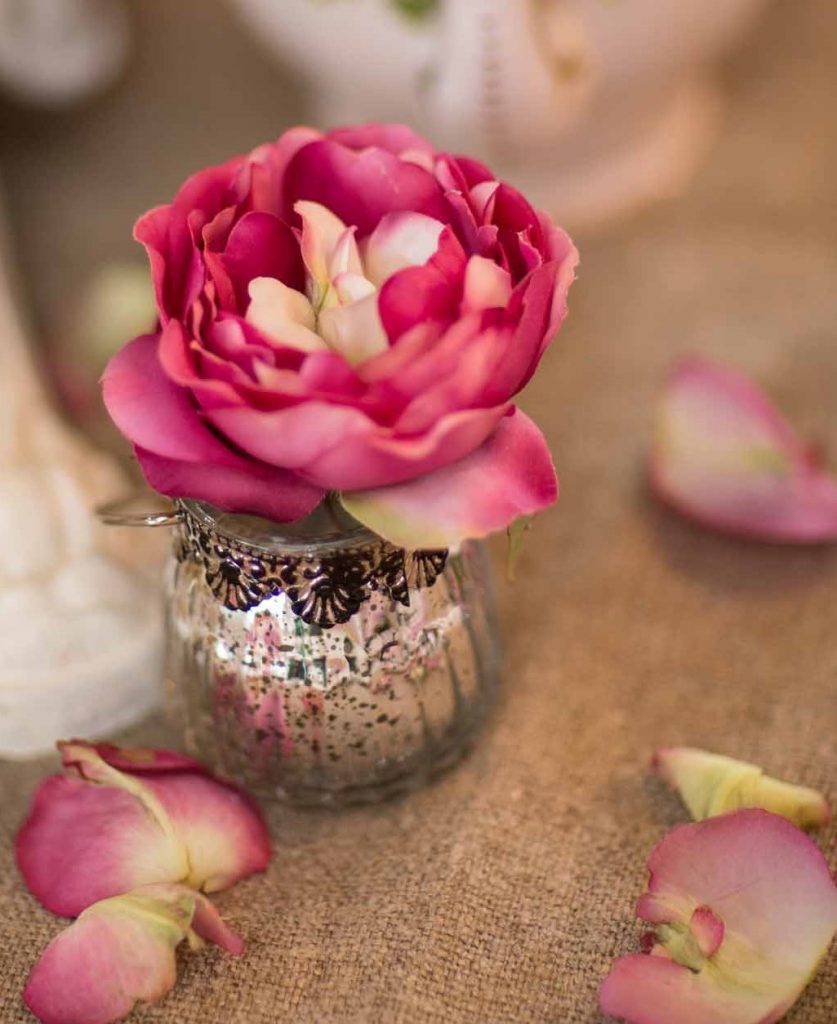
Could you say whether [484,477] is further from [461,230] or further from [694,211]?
[694,211]

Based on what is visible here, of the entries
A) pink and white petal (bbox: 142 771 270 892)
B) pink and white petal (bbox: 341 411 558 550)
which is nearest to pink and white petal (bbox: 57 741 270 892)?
pink and white petal (bbox: 142 771 270 892)

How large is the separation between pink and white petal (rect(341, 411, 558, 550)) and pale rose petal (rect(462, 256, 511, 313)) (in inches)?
1.1

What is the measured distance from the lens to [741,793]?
1.04 ft

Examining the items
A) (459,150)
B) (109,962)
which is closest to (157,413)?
(109,962)

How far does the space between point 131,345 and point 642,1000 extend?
183mm

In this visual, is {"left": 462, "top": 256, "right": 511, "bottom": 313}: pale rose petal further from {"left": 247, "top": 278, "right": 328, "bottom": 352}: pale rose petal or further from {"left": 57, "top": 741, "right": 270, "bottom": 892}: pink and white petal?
{"left": 57, "top": 741, "right": 270, "bottom": 892}: pink and white petal

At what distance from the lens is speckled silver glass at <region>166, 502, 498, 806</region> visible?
294 mm

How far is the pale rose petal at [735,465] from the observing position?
40cm

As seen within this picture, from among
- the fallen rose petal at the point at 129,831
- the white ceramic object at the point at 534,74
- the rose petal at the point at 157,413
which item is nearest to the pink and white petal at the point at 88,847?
the fallen rose petal at the point at 129,831

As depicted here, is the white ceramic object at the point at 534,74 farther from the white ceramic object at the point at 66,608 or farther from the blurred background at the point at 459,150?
the white ceramic object at the point at 66,608

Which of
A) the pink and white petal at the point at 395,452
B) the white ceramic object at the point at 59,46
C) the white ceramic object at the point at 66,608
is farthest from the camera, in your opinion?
the white ceramic object at the point at 59,46

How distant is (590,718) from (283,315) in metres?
0.16

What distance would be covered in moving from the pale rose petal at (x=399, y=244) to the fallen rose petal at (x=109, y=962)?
0.15 m

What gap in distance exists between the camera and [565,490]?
435mm
